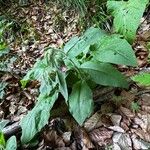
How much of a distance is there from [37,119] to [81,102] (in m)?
0.35

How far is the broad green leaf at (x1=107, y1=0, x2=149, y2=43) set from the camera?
2508 millimetres

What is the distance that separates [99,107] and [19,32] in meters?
2.66

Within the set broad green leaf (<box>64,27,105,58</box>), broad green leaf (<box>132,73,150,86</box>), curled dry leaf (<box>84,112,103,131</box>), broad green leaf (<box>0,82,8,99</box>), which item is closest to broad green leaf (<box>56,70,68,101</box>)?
broad green leaf (<box>64,27,105,58</box>)

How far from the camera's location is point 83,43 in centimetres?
254

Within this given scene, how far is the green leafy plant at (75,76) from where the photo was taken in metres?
2.26

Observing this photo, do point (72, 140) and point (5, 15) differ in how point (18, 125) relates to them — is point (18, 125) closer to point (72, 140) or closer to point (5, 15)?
point (72, 140)

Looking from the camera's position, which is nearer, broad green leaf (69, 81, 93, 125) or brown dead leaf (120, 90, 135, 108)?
broad green leaf (69, 81, 93, 125)

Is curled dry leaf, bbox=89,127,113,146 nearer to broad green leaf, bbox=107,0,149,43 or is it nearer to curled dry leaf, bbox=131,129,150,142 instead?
curled dry leaf, bbox=131,129,150,142

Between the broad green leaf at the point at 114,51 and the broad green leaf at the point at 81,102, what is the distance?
251 mm

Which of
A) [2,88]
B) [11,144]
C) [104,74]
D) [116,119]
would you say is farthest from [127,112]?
[2,88]

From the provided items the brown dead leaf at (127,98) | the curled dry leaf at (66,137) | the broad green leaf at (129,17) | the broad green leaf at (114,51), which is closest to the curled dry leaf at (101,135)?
the curled dry leaf at (66,137)

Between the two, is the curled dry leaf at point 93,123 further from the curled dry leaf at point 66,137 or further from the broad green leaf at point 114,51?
the broad green leaf at point 114,51

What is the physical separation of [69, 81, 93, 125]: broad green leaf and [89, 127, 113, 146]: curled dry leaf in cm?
24

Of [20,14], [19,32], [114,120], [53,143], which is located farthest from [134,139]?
[20,14]
